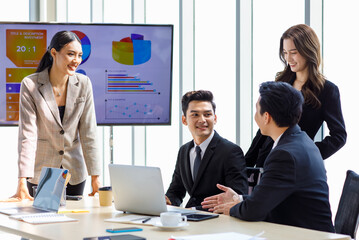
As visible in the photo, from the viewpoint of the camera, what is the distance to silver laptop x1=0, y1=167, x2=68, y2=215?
2.85m

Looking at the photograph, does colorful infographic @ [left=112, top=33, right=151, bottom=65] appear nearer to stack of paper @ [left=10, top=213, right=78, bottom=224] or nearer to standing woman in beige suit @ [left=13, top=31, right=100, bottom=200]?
standing woman in beige suit @ [left=13, top=31, right=100, bottom=200]

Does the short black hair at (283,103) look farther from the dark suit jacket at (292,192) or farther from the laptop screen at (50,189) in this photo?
the laptop screen at (50,189)

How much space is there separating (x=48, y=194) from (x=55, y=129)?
0.77 meters

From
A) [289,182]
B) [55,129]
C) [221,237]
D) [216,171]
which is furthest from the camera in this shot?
[55,129]

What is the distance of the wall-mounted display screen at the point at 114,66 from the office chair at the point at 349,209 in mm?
2323

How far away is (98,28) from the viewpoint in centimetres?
471

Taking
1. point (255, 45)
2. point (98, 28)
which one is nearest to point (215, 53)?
point (255, 45)

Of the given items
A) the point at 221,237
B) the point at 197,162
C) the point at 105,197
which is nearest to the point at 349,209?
the point at 221,237

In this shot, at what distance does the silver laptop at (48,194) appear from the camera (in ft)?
9.34

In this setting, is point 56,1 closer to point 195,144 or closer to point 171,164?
point 171,164

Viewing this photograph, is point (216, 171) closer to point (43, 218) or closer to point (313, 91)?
point (313, 91)

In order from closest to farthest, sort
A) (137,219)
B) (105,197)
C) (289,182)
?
(289,182), (137,219), (105,197)

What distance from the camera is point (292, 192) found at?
8.16 ft

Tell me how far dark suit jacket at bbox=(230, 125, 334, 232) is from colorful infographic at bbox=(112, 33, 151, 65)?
2373 mm
